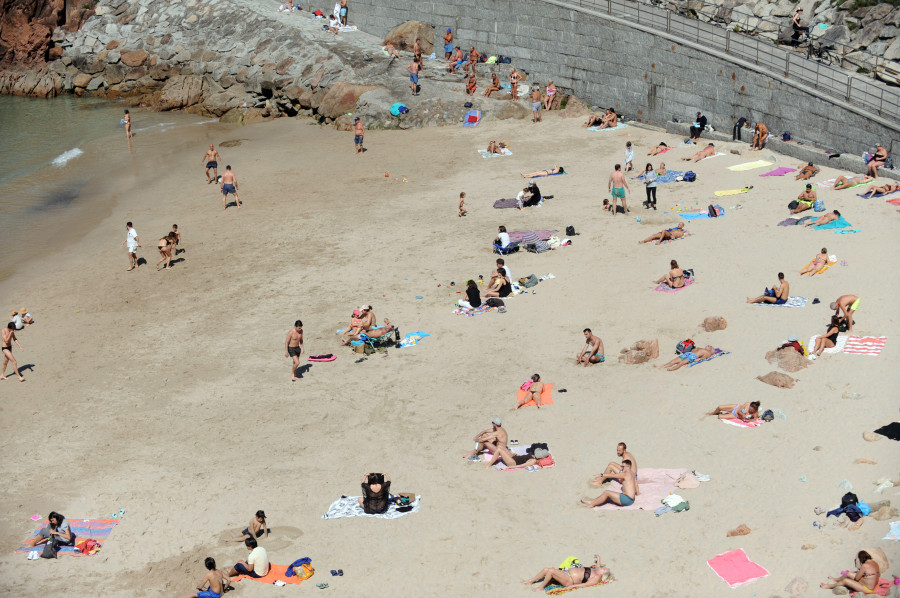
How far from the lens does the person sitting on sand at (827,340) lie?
17.5 metres

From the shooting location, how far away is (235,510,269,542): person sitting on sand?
14.5 m

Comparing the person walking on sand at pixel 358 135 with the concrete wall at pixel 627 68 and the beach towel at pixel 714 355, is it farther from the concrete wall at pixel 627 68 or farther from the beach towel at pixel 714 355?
the beach towel at pixel 714 355

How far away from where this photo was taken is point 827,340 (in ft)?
57.7

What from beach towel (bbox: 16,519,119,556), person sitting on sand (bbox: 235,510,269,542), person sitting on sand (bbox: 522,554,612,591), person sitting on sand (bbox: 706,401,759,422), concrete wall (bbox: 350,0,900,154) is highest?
concrete wall (bbox: 350,0,900,154)

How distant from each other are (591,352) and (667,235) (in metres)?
5.72

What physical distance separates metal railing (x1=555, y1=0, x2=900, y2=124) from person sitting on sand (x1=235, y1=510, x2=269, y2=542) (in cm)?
1852

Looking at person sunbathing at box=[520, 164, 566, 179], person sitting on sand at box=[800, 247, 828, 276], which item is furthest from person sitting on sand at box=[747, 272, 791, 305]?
person sunbathing at box=[520, 164, 566, 179]

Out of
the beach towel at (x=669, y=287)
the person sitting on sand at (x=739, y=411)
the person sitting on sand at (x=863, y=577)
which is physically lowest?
the person sitting on sand at (x=863, y=577)

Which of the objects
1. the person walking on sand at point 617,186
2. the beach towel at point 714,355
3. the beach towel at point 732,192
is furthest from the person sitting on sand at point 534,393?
the beach towel at point 732,192

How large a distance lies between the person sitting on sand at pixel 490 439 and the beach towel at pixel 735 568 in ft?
13.1

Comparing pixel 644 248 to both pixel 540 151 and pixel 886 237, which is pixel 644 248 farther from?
pixel 540 151

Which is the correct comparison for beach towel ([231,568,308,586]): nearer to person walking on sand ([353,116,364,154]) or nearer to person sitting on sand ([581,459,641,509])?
person sitting on sand ([581,459,641,509])

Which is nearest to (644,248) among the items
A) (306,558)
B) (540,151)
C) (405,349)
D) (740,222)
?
(740,222)

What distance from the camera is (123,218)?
2848 cm
